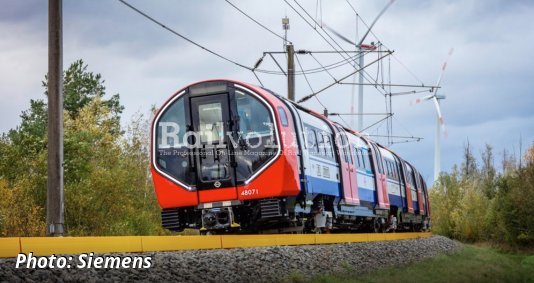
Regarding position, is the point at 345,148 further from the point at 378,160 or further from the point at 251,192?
the point at 251,192

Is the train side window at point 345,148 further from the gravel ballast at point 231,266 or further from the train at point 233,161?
the gravel ballast at point 231,266

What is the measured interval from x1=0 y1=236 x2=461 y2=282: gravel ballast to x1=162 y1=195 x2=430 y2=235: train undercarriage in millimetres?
1093

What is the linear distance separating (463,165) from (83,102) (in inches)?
1946

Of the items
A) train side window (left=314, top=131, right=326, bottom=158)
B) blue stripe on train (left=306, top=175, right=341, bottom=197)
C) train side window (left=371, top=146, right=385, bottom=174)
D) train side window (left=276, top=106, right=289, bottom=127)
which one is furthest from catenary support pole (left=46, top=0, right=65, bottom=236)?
train side window (left=371, top=146, right=385, bottom=174)

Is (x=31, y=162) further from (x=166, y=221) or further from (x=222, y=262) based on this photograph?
(x=222, y=262)

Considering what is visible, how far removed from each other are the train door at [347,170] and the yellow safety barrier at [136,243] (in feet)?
8.70

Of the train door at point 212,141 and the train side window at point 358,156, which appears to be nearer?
the train door at point 212,141

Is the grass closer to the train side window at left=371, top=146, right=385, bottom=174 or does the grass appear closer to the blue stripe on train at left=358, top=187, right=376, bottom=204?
the blue stripe on train at left=358, top=187, right=376, bottom=204

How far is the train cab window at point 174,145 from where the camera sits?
1590cm

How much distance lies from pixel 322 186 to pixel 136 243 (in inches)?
295

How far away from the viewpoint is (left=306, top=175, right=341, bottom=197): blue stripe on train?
1673 cm

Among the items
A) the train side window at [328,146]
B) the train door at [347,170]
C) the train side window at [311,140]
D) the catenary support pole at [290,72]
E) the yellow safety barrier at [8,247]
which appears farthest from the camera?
the catenary support pole at [290,72]

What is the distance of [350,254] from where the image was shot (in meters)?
15.8

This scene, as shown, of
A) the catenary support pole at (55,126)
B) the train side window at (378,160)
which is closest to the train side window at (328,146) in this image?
the train side window at (378,160)
